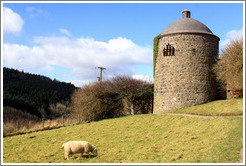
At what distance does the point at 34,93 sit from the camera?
5656 cm

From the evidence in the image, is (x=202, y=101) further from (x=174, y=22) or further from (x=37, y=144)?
(x=37, y=144)

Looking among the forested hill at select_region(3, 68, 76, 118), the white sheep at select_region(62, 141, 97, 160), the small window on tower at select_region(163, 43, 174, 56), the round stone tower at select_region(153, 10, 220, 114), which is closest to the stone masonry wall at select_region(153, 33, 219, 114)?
the round stone tower at select_region(153, 10, 220, 114)

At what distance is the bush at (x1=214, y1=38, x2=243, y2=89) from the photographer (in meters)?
21.7

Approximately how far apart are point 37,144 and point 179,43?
615 inches

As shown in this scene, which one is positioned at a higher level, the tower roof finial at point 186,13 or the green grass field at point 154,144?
the tower roof finial at point 186,13

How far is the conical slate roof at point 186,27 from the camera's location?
953 inches

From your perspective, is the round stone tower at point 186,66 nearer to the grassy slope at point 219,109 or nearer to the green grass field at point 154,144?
the grassy slope at point 219,109

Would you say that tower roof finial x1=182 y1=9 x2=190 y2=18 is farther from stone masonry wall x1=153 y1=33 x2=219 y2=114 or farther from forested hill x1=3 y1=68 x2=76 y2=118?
forested hill x1=3 y1=68 x2=76 y2=118

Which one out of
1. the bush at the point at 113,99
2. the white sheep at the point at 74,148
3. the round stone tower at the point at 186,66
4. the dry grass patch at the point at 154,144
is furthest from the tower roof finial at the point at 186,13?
Result: the white sheep at the point at 74,148

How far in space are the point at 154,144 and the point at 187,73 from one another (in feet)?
41.3

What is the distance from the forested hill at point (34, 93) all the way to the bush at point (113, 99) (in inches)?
942

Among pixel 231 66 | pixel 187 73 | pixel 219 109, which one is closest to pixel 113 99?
pixel 187 73

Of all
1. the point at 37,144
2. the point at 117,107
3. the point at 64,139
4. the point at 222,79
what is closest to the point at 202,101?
the point at 222,79

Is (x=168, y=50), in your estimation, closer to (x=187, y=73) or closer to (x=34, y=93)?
(x=187, y=73)
